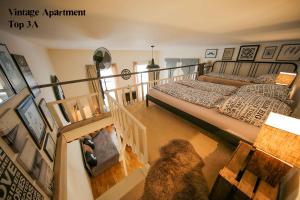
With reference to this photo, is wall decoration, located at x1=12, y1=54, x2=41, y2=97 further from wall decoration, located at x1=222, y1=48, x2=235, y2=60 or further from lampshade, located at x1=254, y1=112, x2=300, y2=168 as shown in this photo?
wall decoration, located at x1=222, y1=48, x2=235, y2=60

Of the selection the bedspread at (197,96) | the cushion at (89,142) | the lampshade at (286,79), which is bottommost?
the cushion at (89,142)

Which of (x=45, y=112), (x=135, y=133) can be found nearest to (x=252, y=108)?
(x=135, y=133)

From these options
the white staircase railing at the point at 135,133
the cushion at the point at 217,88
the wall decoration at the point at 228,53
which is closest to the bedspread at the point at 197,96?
the cushion at the point at 217,88

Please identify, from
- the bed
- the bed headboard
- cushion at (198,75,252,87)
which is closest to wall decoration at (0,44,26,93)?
the bed

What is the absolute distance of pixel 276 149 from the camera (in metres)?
0.83

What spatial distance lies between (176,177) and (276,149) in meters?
0.98

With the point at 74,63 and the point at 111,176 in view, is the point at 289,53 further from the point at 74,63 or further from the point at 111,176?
the point at 74,63

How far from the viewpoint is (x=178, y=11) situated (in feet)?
3.89

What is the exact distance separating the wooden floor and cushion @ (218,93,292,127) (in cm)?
262

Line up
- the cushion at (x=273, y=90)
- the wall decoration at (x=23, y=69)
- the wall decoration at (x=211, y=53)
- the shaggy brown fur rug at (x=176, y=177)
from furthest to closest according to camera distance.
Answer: the wall decoration at (x=211, y=53) < the cushion at (x=273, y=90) < the wall decoration at (x=23, y=69) < the shaggy brown fur rug at (x=176, y=177)

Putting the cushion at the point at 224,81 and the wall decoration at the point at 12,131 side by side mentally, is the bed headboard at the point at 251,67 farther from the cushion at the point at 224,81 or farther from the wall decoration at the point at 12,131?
the wall decoration at the point at 12,131

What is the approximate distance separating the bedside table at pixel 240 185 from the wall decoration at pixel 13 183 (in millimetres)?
1504

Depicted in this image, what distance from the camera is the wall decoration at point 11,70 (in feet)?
3.96

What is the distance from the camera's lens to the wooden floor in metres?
3.11
